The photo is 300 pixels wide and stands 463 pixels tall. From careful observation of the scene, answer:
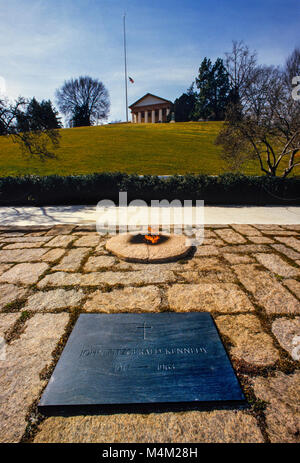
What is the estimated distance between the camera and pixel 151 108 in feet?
212

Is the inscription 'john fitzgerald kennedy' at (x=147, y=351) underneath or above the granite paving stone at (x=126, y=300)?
underneath

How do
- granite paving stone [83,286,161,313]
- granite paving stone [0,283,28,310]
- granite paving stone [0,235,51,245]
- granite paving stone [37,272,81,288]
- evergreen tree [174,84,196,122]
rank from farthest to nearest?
evergreen tree [174,84,196,122], granite paving stone [0,235,51,245], granite paving stone [37,272,81,288], granite paving stone [0,283,28,310], granite paving stone [83,286,161,313]

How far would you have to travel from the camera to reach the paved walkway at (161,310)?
1.65 m

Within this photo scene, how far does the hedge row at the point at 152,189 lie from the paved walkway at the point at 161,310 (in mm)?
4129

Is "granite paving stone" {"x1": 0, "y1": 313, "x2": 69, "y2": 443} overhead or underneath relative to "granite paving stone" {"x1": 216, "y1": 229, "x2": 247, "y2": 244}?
underneath

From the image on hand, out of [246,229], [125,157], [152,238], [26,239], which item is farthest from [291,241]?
[125,157]

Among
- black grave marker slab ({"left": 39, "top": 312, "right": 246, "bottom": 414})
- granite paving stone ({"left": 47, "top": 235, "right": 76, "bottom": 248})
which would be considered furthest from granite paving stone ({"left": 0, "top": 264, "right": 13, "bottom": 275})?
black grave marker slab ({"left": 39, "top": 312, "right": 246, "bottom": 414})

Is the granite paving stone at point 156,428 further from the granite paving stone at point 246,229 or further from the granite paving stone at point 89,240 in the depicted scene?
the granite paving stone at point 246,229

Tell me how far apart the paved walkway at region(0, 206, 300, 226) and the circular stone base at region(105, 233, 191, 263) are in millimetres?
2126

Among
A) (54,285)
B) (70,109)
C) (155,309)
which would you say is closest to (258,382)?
(155,309)

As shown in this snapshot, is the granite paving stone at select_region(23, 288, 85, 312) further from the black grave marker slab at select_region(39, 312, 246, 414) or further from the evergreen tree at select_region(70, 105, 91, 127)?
the evergreen tree at select_region(70, 105, 91, 127)

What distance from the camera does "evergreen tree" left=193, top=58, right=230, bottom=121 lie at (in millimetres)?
52906

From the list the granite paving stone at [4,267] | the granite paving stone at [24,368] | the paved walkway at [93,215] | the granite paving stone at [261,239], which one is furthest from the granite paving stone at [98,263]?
the granite paving stone at [261,239]
